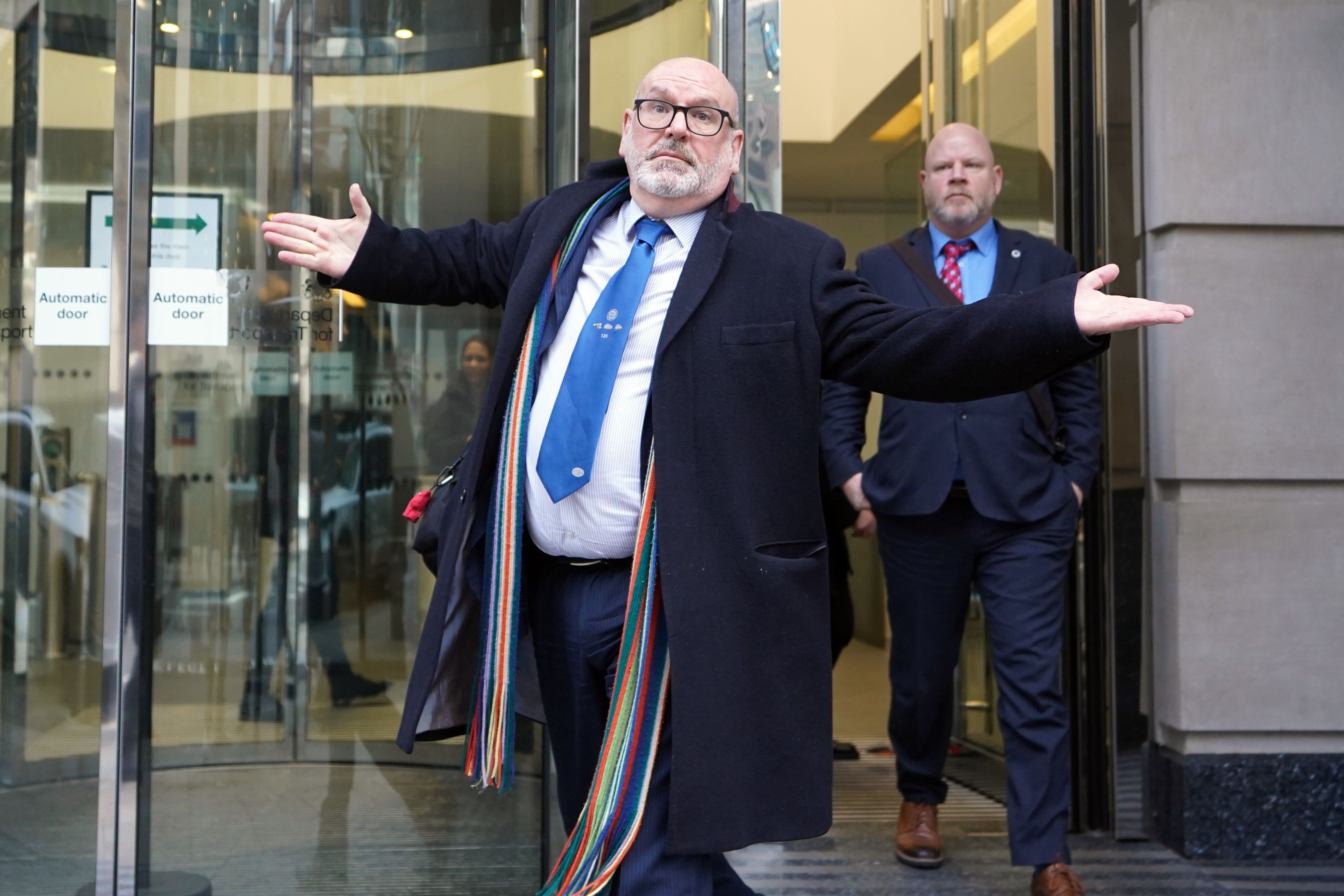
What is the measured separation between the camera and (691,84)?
8.77 feet

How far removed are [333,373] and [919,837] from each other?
197 centimetres

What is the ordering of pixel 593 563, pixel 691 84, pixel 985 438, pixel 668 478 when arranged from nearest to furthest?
1. pixel 668 478
2. pixel 593 563
3. pixel 691 84
4. pixel 985 438

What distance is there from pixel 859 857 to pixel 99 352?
238 cm

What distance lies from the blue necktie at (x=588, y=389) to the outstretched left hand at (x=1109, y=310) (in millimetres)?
784

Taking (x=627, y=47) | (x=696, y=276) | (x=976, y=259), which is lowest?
(x=696, y=276)

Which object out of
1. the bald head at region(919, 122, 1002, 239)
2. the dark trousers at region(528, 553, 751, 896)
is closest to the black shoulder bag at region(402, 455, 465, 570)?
the dark trousers at region(528, 553, 751, 896)

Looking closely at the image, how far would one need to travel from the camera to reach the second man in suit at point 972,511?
Answer: 339 cm

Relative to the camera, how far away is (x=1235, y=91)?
3.83 meters

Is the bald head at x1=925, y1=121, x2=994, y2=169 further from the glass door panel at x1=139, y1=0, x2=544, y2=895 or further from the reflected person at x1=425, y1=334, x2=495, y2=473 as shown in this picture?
the reflected person at x1=425, y1=334, x2=495, y2=473

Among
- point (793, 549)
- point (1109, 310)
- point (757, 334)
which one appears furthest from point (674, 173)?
point (1109, 310)

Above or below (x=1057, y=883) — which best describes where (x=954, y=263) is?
above

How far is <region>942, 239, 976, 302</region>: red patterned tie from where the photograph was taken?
374 cm

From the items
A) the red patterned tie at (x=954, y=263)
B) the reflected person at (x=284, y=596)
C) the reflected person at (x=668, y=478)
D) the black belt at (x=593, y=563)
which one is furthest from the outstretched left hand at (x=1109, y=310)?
the reflected person at (x=284, y=596)

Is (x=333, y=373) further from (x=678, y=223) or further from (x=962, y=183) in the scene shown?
(x=962, y=183)
